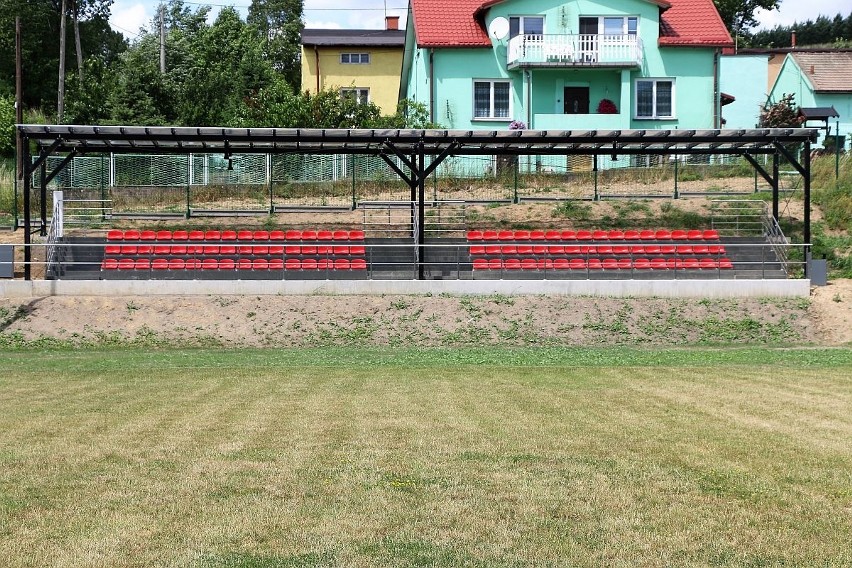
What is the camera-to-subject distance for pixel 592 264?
32.5m

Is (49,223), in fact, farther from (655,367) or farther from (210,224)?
(655,367)

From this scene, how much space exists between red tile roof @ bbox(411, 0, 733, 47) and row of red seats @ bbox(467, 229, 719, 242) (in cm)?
1763

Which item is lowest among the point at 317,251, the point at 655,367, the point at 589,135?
the point at 655,367

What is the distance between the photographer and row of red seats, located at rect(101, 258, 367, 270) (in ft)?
104

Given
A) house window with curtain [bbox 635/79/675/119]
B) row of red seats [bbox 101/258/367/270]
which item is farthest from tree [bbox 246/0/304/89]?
row of red seats [bbox 101/258/367/270]

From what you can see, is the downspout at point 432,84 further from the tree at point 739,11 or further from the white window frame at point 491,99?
the tree at point 739,11

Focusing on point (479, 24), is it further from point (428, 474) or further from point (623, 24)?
point (428, 474)

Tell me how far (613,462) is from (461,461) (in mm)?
1429

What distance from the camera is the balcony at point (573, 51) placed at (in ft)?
159

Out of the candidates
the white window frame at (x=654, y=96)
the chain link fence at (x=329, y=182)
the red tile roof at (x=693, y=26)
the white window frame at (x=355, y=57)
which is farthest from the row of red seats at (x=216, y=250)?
the white window frame at (x=355, y=57)

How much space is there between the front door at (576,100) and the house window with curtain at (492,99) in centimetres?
279

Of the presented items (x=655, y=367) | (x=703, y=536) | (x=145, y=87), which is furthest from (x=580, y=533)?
(x=145, y=87)

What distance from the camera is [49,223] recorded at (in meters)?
36.5

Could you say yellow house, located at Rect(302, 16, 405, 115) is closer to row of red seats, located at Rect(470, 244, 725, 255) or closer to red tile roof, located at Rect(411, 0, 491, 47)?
red tile roof, located at Rect(411, 0, 491, 47)
